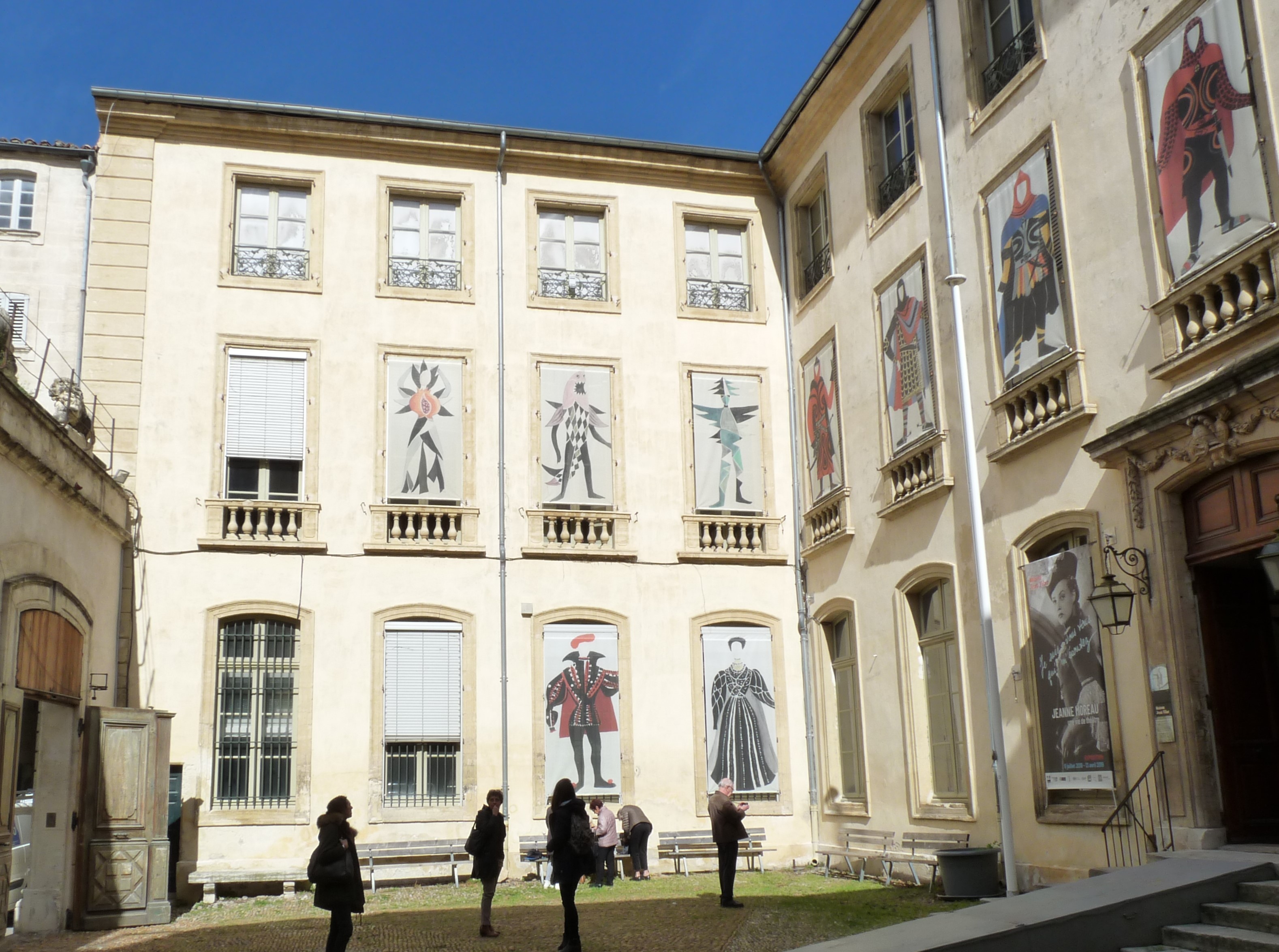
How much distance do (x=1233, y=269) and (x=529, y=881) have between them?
38.2ft

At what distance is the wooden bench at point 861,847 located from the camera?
15.7 m

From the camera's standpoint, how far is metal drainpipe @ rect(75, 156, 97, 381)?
1764 centimetres

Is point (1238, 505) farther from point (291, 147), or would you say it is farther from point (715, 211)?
point (291, 147)

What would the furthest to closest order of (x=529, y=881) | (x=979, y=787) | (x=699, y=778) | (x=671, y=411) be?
1. (x=671, y=411)
2. (x=699, y=778)
3. (x=529, y=881)
4. (x=979, y=787)

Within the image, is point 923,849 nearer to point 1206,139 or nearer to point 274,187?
→ point 1206,139

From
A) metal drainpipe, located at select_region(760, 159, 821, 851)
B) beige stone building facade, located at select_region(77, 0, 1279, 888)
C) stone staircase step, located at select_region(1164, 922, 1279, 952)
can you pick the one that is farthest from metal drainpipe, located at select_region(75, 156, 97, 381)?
stone staircase step, located at select_region(1164, 922, 1279, 952)

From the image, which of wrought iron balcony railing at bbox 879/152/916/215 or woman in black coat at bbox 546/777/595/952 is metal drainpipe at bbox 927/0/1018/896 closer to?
wrought iron balcony railing at bbox 879/152/916/215

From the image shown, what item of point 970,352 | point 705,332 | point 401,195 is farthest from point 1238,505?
point 401,195

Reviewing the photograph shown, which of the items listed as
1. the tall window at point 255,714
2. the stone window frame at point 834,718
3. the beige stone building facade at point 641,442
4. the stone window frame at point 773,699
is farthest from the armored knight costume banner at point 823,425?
the tall window at point 255,714

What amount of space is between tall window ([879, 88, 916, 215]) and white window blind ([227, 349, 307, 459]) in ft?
28.1

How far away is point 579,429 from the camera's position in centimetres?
1891

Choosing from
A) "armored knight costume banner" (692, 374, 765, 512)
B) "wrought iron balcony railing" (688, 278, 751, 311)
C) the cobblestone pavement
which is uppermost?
"wrought iron balcony railing" (688, 278, 751, 311)

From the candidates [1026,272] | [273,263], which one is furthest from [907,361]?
[273,263]

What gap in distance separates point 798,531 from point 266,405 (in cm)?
801
